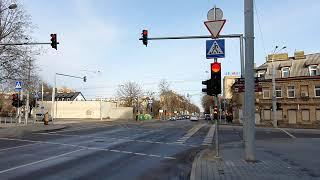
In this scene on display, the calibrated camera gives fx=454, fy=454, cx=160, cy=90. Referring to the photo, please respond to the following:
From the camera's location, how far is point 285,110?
66188 mm

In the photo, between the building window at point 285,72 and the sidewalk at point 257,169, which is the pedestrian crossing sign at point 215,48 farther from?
the building window at point 285,72

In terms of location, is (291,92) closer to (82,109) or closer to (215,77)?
(215,77)

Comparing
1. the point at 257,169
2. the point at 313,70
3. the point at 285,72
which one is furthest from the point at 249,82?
the point at 285,72

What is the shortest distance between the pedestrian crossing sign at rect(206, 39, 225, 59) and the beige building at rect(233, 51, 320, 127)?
46041mm

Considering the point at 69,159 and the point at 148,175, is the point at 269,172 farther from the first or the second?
the point at 69,159

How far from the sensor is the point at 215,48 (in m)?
Answer: 16.0

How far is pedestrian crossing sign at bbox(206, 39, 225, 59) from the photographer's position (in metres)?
16.0

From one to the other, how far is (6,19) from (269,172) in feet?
124

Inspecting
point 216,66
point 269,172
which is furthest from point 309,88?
point 269,172

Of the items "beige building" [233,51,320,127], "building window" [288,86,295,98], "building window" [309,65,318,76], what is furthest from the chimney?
"building window" [288,86,295,98]

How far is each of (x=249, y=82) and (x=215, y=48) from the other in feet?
6.16

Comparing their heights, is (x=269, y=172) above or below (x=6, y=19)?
below

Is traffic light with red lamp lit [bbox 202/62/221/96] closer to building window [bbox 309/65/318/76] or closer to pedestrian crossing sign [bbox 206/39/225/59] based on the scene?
pedestrian crossing sign [bbox 206/39/225/59]

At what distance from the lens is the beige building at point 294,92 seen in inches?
2500
